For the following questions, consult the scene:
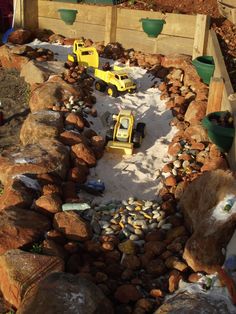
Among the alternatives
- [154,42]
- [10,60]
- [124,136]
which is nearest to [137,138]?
[124,136]

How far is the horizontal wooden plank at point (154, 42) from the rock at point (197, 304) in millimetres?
8370

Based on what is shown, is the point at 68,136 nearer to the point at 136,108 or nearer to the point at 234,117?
the point at 136,108

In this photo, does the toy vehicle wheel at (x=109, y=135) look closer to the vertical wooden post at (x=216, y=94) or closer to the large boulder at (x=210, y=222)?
the vertical wooden post at (x=216, y=94)

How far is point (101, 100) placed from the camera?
9.90 m

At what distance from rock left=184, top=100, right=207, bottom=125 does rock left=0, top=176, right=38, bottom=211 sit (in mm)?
3742

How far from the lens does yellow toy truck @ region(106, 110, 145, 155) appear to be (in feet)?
26.6

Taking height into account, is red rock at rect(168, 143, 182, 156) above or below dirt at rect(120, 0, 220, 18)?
below

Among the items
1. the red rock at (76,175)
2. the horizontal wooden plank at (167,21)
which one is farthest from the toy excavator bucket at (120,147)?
the horizontal wooden plank at (167,21)

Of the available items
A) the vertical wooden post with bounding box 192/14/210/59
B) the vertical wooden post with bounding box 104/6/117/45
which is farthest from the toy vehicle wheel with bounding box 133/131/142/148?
the vertical wooden post with bounding box 104/6/117/45

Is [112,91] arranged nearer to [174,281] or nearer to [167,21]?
[167,21]

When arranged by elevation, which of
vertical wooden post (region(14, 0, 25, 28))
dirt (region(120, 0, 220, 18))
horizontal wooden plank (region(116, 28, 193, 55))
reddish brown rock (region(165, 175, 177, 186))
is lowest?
reddish brown rock (region(165, 175, 177, 186))

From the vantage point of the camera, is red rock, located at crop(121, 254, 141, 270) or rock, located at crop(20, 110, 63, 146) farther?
rock, located at crop(20, 110, 63, 146)

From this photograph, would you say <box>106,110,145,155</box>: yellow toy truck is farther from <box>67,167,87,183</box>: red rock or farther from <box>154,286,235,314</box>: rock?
<box>154,286,235,314</box>: rock

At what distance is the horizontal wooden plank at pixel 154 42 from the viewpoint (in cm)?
1155
